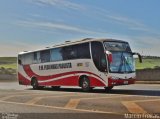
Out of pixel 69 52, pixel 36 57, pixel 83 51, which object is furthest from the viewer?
pixel 36 57

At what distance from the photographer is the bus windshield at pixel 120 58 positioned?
82.8 ft

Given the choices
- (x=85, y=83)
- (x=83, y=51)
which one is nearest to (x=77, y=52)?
(x=83, y=51)

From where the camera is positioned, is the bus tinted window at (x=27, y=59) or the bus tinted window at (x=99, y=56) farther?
the bus tinted window at (x=27, y=59)

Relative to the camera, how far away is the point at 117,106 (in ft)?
52.1

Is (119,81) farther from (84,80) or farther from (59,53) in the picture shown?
(59,53)

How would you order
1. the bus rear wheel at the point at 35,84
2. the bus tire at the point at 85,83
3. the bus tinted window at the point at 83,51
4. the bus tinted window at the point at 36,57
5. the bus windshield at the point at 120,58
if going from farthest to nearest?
the bus rear wheel at the point at 35,84, the bus tinted window at the point at 36,57, the bus tire at the point at 85,83, the bus tinted window at the point at 83,51, the bus windshield at the point at 120,58

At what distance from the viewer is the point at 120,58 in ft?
83.7

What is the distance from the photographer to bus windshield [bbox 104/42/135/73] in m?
25.2

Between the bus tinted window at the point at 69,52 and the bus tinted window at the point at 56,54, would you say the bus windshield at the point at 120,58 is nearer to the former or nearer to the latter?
the bus tinted window at the point at 69,52

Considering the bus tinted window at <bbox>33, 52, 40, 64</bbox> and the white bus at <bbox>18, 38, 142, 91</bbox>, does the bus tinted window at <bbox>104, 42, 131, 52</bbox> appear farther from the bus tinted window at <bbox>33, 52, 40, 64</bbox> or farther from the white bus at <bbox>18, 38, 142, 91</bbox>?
the bus tinted window at <bbox>33, 52, 40, 64</bbox>

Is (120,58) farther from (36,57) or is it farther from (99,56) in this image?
(36,57)

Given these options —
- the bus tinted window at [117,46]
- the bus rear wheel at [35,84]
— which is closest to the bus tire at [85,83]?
the bus tinted window at [117,46]

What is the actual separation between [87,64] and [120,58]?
2.29 metres

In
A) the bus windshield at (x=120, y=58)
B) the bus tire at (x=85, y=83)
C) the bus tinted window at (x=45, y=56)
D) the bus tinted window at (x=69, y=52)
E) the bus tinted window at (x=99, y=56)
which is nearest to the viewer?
the bus windshield at (x=120, y=58)
